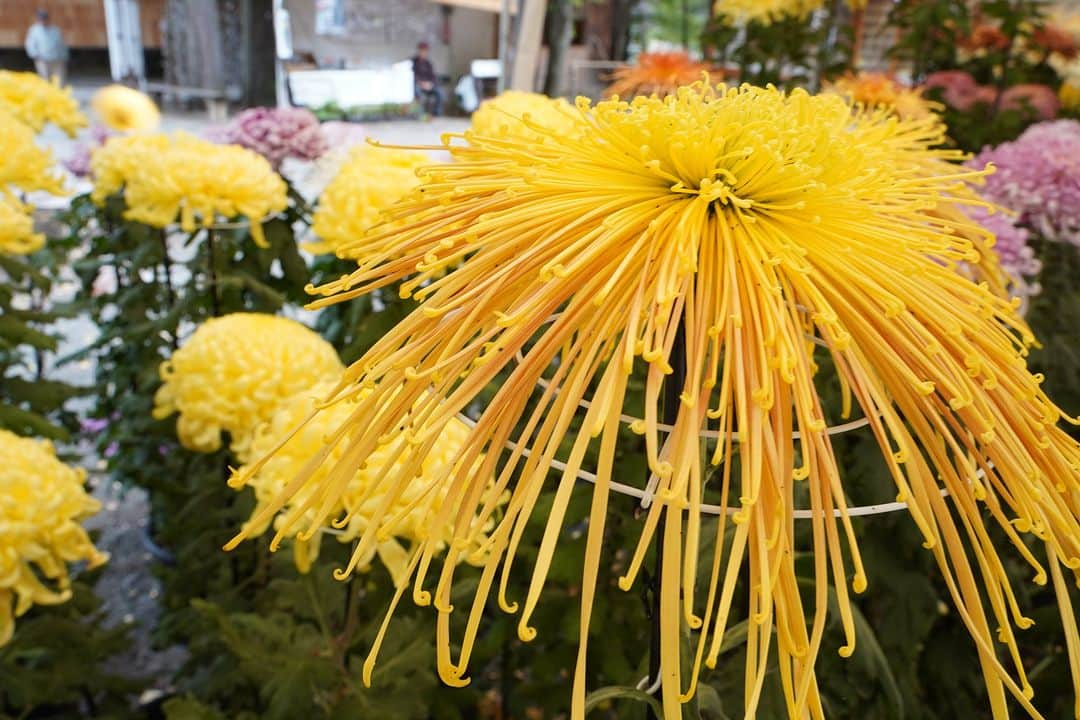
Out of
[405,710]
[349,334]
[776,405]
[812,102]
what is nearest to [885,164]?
[812,102]

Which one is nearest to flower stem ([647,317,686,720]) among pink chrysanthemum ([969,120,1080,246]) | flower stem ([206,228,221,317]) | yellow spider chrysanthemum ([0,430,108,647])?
yellow spider chrysanthemum ([0,430,108,647])

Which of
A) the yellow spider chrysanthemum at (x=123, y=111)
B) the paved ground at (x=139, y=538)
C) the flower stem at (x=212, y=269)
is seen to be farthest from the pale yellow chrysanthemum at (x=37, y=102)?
the yellow spider chrysanthemum at (x=123, y=111)

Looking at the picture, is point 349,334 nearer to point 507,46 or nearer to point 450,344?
point 507,46

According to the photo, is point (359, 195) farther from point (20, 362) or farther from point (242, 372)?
point (20, 362)

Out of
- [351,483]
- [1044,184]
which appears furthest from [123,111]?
[1044,184]

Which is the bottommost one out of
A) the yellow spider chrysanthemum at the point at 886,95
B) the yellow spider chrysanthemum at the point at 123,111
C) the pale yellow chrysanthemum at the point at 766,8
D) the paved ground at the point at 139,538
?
the paved ground at the point at 139,538

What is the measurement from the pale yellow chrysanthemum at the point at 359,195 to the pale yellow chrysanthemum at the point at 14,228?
1.19ft

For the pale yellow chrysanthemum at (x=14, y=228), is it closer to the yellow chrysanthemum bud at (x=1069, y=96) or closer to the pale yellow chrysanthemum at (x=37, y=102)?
the pale yellow chrysanthemum at (x=37, y=102)

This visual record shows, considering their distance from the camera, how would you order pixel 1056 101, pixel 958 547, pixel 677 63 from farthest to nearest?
pixel 1056 101 → pixel 677 63 → pixel 958 547

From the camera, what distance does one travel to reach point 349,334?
140 cm

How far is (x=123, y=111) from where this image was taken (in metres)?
2.46

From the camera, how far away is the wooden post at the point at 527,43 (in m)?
1.74

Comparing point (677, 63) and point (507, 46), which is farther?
point (507, 46)

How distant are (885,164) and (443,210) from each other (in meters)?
0.24
